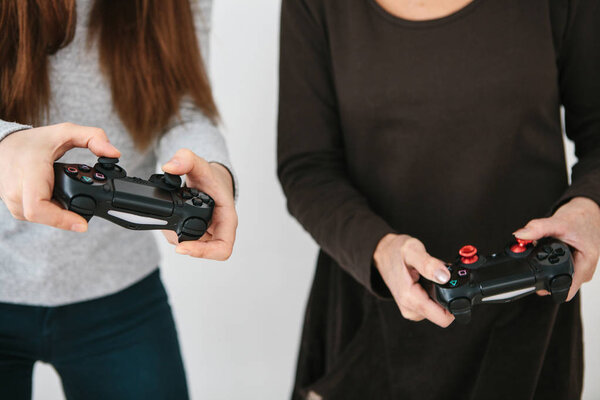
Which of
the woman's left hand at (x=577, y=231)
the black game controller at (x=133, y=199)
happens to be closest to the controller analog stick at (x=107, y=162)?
the black game controller at (x=133, y=199)

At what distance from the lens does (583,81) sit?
60cm

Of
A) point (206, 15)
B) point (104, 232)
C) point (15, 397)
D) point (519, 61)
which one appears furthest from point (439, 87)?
point (15, 397)

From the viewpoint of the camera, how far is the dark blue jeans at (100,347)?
599 mm

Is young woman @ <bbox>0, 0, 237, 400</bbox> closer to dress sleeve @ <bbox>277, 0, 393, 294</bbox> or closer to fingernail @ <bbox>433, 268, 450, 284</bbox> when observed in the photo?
dress sleeve @ <bbox>277, 0, 393, 294</bbox>

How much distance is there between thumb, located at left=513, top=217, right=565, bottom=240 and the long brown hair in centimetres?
37

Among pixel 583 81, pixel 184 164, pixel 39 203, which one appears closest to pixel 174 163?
pixel 184 164

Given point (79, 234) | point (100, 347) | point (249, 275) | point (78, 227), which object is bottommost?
point (249, 275)

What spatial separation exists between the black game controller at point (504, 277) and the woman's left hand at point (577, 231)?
14mm

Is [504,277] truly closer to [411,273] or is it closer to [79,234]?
[411,273]

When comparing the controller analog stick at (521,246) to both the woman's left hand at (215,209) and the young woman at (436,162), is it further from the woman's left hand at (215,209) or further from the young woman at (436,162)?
the woman's left hand at (215,209)

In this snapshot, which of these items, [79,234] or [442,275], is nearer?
[442,275]

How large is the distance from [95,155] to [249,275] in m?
0.56

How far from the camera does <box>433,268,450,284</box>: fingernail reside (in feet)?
1.53

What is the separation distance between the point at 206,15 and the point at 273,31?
32 centimetres
